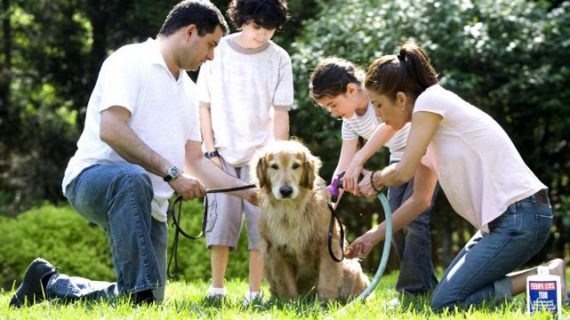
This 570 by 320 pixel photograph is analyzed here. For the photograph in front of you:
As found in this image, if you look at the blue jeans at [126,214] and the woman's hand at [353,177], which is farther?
the woman's hand at [353,177]

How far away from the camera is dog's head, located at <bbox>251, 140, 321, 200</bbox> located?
5645 millimetres

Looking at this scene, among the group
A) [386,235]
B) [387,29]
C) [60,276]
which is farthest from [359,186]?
[387,29]

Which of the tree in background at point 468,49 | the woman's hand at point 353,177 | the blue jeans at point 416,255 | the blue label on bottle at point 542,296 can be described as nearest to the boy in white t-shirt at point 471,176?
the woman's hand at point 353,177

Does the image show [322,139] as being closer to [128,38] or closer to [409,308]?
[128,38]

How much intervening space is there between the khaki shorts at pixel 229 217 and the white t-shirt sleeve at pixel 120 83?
1.39m

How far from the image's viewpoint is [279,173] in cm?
570

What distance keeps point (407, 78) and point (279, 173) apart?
1116mm

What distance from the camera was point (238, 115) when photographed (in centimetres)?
640

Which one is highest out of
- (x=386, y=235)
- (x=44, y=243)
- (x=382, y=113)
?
(x=382, y=113)

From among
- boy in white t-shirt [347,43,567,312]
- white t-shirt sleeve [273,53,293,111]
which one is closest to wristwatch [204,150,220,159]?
white t-shirt sleeve [273,53,293,111]

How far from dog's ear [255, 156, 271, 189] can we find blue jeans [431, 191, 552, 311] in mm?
1419

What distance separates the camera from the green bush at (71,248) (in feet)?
33.1

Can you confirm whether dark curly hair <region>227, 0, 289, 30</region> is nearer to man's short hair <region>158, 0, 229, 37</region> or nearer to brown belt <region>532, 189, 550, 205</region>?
man's short hair <region>158, 0, 229, 37</region>

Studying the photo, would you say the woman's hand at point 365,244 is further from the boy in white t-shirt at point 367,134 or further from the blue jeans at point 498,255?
the blue jeans at point 498,255
